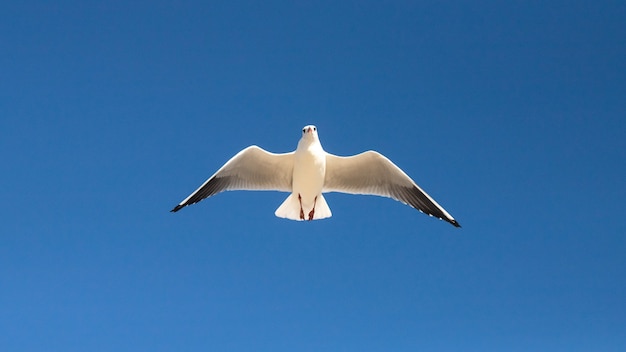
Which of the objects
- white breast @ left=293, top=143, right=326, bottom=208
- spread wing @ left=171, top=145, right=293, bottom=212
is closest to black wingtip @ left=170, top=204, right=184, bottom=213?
spread wing @ left=171, top=145, right=293, bottom=212

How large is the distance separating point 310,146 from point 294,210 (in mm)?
967

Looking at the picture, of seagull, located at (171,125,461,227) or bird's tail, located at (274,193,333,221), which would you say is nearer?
seagull, located at (171,125,461,227)

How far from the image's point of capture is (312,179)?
848 centimetres

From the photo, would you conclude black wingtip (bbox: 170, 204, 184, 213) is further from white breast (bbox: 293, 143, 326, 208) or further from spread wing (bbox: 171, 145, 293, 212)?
white breast (bbox: 293, 143, 326, 208)

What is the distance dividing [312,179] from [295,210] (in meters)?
0.53

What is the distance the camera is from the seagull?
8.52m

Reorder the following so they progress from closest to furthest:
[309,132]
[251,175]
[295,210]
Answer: [309,132] → [295,210] → [251,175]

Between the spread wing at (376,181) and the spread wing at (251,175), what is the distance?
60 centimetres

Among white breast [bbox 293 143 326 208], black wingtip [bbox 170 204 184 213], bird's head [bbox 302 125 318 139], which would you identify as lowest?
black wingtip [bbox 170 204 184 213]

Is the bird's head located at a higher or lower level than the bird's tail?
higher

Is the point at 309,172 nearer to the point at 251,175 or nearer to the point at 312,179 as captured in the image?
the point at 312,179

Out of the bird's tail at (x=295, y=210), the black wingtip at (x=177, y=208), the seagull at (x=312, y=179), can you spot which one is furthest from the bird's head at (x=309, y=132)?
the black wingtip at (x=177, y=208)

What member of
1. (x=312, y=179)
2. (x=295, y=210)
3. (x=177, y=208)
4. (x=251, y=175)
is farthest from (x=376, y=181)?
(x=177, y=208)

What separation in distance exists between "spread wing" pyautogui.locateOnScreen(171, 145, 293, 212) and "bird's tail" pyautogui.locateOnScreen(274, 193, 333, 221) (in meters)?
0.27
